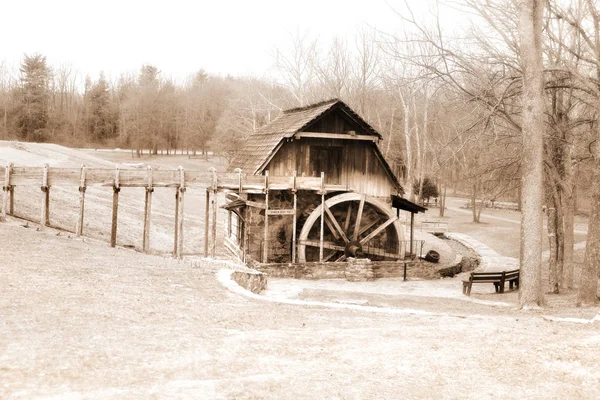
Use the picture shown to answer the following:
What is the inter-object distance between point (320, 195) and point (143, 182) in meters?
6.87

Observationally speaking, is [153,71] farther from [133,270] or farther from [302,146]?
[133,270]

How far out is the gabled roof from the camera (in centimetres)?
2150

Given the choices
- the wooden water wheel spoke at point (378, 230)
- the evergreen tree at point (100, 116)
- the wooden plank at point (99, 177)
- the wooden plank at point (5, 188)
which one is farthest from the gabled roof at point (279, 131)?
the evergreen tree at point (100, 116)

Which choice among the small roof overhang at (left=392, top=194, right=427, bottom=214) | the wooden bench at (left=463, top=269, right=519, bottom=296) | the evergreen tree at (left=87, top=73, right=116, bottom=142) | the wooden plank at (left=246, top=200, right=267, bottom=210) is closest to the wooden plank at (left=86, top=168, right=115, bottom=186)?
the wooden plank at (left=246, top=200, right=267, bottom=210)

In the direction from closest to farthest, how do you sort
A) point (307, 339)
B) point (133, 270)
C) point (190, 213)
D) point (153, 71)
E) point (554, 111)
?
point (307, 339), point (133, 270), point (554, 111), point (190, 213), point (153, 71)

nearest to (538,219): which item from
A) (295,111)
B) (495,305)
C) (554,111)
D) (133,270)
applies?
(495,305)

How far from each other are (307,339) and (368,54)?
107 feet

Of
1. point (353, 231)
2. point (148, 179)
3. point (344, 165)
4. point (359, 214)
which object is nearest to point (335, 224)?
point (359, 214)

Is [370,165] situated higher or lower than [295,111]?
lower

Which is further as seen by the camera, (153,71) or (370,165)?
(153,71)

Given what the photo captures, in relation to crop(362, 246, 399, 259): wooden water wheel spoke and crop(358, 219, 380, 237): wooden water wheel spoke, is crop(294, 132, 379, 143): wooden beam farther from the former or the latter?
crop(362, 246, 399, 259): wooden water wheel spoke

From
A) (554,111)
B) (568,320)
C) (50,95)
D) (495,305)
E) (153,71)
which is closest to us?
(568,320)

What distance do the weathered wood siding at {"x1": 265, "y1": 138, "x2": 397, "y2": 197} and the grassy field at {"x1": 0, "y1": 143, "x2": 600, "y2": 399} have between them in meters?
9.96

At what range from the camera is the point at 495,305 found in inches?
584
